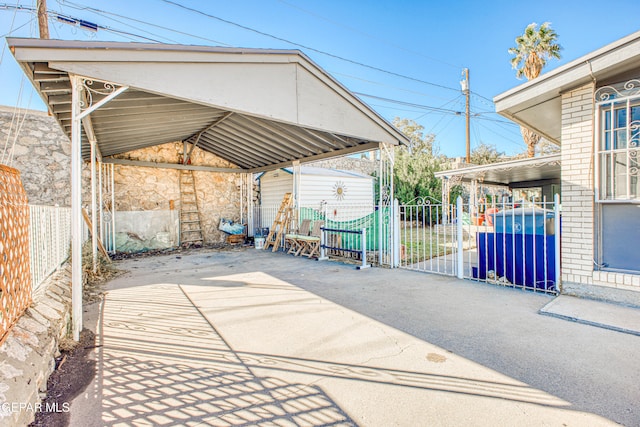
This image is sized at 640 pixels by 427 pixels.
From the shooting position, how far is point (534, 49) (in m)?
17.4

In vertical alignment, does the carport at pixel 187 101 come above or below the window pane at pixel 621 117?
above

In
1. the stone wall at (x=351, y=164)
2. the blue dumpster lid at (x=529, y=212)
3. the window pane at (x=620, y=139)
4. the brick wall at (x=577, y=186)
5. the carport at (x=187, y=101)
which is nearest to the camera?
the carport at (x=187, y=101)

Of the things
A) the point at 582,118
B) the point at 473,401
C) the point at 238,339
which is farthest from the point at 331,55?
the point at 473,401

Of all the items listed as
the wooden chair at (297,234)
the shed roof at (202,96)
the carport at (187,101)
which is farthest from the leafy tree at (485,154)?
the shed roof at (202,96)

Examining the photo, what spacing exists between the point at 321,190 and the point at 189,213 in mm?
5227

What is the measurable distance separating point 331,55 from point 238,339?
521 inches

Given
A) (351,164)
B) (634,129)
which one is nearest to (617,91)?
(634,129)

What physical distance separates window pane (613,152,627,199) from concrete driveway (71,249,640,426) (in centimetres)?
174

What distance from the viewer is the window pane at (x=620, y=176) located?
4.11 metres

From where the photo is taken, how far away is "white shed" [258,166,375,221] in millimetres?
11555

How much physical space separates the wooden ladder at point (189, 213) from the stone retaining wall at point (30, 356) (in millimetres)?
8525

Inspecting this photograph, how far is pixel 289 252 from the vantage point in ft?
32.1

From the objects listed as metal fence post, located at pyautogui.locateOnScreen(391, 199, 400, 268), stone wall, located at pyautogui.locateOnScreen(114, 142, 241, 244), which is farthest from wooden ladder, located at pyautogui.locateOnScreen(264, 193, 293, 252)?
metal fence post, located at pyautogui.locateOnScreen(391, 199, 400, 268)

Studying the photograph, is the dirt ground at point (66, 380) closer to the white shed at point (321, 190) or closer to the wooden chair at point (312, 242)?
the wooden chair at point (312, 242)
